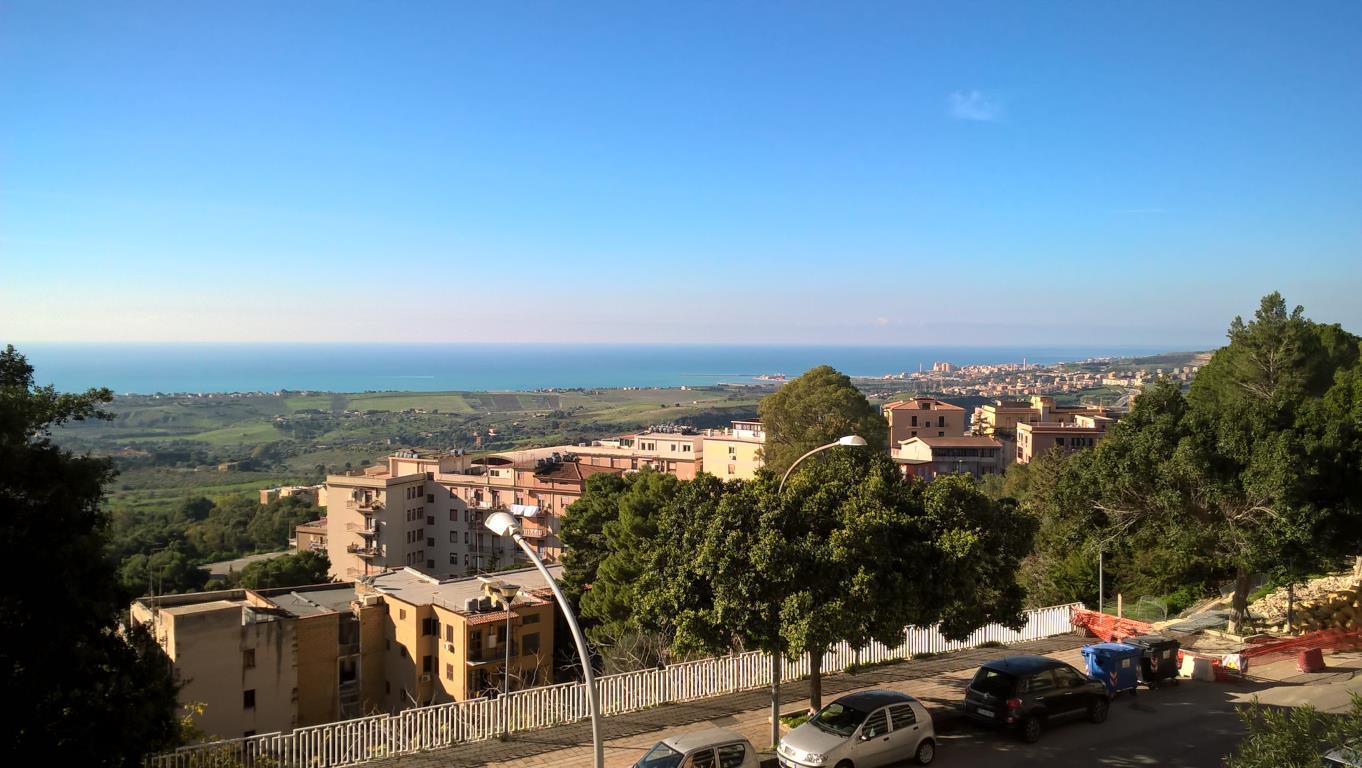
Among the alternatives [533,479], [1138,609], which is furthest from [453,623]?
[533,479]

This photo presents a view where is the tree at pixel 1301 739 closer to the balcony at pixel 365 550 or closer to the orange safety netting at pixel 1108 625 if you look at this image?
the orange safety netting at pixel 1108 625

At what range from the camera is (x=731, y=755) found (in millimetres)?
10977

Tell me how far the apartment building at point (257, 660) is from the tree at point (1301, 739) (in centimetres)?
2049

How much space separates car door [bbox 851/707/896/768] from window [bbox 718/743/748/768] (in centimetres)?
170

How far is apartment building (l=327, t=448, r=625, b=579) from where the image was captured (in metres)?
60.9

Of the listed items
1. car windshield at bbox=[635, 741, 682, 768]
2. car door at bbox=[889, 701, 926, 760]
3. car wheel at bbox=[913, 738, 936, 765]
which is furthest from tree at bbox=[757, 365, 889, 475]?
car windshield at bbox=[635, 741, 682, 768]

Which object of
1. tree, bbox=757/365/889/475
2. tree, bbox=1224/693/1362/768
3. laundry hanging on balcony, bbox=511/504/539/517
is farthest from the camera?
laundry hanging on balcony, bbox=511/504/539/517

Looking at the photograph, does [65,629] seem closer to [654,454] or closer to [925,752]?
[925,752]

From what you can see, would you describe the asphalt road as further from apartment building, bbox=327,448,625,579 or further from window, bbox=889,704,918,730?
apartment building, bbox=327,448,625,579

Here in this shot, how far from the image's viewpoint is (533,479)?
206 feet

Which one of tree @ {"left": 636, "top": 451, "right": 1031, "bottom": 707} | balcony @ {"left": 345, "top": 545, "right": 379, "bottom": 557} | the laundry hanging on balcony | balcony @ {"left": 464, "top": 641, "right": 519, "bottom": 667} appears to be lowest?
balcony @ {"left": 345, "top": 545, "right": 379, "bottom": 557}

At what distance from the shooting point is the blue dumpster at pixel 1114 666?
51.4 feet

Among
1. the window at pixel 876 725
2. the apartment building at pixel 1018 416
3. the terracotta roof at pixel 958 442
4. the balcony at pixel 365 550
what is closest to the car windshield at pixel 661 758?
the window at pixel 876 725

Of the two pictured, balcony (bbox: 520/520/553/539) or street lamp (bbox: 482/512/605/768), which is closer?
street lamp (bbox: 482/512/605/768)
